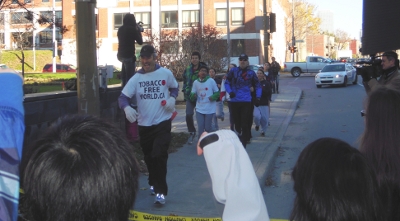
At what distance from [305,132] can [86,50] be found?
928 centimetres

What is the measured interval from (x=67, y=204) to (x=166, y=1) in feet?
195

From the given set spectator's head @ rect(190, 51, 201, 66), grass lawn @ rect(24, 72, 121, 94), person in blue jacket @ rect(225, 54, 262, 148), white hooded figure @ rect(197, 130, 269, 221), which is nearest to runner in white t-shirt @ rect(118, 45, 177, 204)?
grass lawn @ rect(24, 72, 121, 94)

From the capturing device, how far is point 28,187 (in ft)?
5.75

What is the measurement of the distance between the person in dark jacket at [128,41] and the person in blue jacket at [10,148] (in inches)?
308

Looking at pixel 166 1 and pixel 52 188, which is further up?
pixel 166 1

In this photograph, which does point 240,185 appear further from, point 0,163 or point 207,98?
point 207,98

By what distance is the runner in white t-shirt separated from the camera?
6676mm

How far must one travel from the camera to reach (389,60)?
23.9 feet

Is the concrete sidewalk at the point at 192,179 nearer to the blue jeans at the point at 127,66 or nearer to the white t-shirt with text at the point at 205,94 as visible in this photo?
the white t-shirt with text at the point at 205,94

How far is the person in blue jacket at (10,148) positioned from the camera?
5.74 feet

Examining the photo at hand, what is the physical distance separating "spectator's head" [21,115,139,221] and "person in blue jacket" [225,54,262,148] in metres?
8.33

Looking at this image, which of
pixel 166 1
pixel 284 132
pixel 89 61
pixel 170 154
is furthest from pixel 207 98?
pixel 166 1

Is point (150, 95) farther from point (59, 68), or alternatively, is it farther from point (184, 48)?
point (59, 68)

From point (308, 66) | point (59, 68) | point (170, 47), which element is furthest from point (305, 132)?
point (308, 66)
